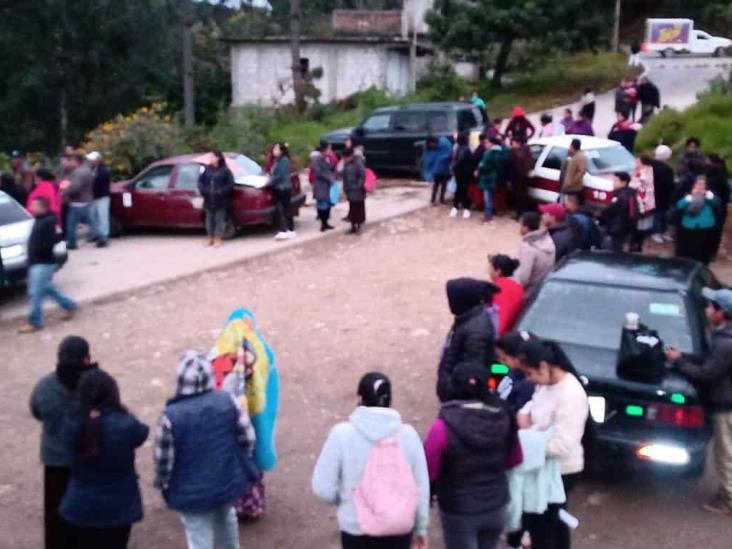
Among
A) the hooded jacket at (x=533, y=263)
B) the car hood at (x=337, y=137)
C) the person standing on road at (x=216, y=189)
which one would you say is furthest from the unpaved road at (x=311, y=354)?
the car hood at (x=337, y=137)

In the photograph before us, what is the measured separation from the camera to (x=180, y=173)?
52.9 feet

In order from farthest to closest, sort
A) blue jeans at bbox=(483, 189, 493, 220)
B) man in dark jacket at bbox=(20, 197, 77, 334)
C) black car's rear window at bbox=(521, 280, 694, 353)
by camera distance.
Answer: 1. blue jeans at bbox=(483, 189, 493, 220)
2. man in dark jacket at bbox=(20, 197, 77, 334)
3. black car's rear window at bbox=(521, 280, 694, 353)

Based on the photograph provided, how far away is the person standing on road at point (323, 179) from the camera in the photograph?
1554 centimetres

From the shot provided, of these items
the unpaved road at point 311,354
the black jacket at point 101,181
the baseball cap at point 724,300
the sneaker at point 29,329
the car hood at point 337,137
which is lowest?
the sneaker at point 29,329

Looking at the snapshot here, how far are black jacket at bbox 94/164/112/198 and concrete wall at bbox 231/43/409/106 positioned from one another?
22056 millimetres

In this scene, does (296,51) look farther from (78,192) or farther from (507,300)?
(507,300)

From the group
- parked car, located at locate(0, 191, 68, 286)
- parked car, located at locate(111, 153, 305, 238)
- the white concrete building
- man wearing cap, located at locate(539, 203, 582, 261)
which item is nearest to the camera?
man wearing cap, located at locate(539, 203, 582, 261)

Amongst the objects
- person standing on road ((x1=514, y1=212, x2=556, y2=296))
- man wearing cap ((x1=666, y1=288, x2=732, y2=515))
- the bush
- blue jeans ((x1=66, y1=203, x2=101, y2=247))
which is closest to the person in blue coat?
the bush

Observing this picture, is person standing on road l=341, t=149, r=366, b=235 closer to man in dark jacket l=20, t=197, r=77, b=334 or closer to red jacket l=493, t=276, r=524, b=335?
man in dark jacket l=20, t=197, r=77, b=334

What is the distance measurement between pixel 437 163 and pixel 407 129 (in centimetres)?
375

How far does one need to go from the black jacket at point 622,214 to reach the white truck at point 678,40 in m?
35.7

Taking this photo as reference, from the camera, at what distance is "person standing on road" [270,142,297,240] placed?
1528 centimetres

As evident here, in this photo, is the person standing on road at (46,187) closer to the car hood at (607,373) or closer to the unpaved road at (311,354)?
the unpaved road at (311,354)

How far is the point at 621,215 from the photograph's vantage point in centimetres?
1205
